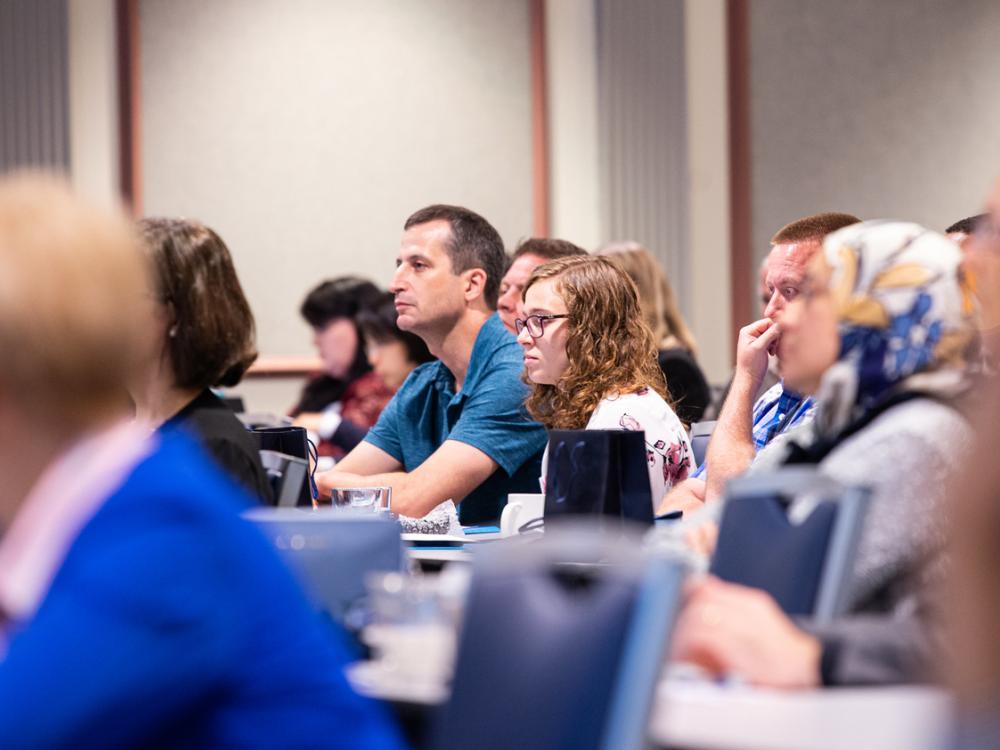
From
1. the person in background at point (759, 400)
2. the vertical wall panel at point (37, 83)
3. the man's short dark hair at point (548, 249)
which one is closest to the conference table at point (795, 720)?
the person in background at point (759, 400)

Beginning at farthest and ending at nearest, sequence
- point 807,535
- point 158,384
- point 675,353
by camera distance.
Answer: point 675,353 → point 158,384 → point 807,535

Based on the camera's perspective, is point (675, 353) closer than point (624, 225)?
Yes

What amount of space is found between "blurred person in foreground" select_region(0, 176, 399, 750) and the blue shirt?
1985 millimetres

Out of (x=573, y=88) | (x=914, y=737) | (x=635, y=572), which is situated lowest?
(x=914, y=737)

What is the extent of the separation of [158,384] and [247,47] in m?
4.44

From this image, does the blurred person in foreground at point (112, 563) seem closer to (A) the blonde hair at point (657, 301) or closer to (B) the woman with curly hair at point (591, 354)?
(B) the woman with curly hair at point (591, 354)

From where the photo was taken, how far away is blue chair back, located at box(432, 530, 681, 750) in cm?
112

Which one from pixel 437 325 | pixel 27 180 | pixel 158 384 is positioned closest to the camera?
pixel 27 180

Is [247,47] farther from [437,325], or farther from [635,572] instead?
[635,572]

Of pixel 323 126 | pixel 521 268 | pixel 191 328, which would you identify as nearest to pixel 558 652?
pixel 191 328

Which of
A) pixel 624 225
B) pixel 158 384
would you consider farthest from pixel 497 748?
pixel 624 225

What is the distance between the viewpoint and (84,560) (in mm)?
921

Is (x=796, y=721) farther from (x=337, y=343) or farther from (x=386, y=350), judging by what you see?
(x=337, y=343)

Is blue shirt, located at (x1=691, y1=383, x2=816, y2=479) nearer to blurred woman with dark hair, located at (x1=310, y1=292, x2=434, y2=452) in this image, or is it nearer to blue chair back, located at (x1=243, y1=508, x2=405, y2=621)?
blue chair back, located at (x1=243, y1=508, x2=405, y2=621)
